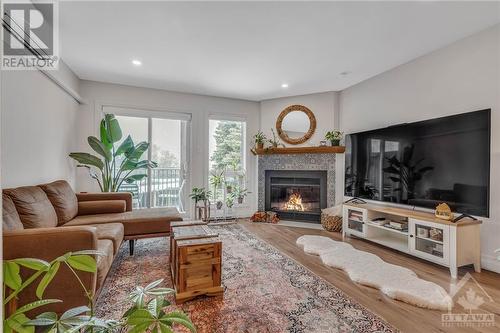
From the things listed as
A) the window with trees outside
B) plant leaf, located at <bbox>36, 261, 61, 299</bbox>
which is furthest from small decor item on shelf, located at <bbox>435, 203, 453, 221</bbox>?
the window with trees outside

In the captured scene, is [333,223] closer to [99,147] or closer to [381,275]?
[381,275]

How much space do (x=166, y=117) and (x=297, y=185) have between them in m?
2.79

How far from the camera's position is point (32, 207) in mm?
2084

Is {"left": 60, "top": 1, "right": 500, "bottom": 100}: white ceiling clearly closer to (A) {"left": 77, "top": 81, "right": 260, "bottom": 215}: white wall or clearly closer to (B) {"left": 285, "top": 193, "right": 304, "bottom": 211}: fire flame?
(A) {"left": 77, "top": 81, "right": 260, "bottom": 215}: white wall

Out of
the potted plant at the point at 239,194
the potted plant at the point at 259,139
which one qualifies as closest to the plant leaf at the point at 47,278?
the potted plant at the point at 239,194

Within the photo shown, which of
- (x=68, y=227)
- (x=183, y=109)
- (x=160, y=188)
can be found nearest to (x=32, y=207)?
(x=68, y=227)

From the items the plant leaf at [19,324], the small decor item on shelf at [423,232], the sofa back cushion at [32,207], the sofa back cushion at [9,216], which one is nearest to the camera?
the plant leaf at [19,324]

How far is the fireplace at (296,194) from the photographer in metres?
4.68

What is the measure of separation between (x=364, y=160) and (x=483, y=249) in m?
1.67

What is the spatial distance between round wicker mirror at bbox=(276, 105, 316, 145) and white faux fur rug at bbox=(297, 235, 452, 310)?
2.12 m

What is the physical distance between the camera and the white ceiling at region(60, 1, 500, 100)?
227cm

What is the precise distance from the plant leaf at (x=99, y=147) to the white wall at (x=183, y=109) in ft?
1.68

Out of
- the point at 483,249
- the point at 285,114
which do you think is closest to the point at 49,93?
the point at 285,114

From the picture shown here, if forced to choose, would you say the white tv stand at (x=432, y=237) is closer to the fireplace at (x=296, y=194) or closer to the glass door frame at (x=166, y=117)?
the fireplace at (x=296, y=194)
